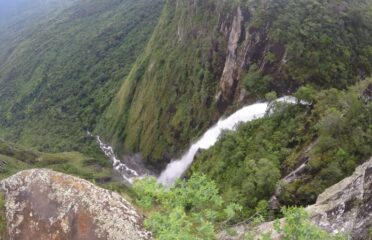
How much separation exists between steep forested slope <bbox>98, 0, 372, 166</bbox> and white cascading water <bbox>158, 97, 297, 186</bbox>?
80.1 inches

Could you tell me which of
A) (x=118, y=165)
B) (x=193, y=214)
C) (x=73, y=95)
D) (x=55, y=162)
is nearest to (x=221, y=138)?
(x=193, y=214)

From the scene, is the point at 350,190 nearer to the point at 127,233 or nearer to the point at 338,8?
the point at 127,233

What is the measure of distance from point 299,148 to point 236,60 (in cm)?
3232

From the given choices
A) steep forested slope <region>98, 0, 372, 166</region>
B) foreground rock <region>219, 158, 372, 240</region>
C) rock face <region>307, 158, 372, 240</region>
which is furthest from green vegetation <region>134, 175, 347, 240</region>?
steep forested slope <region>98, 0, 372, 166</region>

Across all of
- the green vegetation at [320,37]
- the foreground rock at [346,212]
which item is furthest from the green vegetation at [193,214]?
the green vegetation at [320,37]

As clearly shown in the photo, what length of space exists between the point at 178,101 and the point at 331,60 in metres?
38.2

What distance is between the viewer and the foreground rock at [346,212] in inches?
725

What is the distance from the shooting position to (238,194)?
1694 inches

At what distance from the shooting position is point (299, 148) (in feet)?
155

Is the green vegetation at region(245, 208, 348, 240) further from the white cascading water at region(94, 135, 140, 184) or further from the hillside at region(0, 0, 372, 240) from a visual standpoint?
the white cascading water at region(94, 135, 140, 184)

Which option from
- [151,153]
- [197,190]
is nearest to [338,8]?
[151,153]

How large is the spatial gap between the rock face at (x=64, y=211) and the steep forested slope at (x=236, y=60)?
5350cm

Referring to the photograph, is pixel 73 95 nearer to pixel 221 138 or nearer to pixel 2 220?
pixel 221 138

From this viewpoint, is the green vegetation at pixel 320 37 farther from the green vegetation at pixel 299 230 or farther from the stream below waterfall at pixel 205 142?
the green vegetation at pixel 299 230
